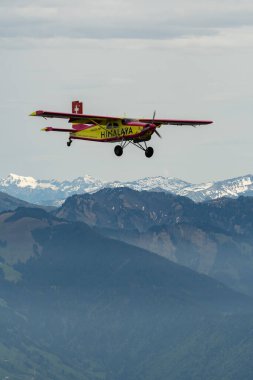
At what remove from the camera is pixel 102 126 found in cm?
18275

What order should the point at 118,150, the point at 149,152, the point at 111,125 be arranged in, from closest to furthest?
1. the point at 149,152
2. the point at 118,150
3. the point at 111,125

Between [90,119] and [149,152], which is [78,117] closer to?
[90,119]

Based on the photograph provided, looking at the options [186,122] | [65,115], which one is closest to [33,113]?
[65,115]

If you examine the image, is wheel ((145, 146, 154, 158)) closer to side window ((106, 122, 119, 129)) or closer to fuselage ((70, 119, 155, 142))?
fuselage ((70, 119, 155, 142))

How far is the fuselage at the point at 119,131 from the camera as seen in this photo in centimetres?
17775

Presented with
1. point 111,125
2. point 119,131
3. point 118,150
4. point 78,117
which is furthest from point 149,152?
point 78,117

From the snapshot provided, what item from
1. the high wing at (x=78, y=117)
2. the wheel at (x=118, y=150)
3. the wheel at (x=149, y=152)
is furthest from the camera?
the high wing at (x=78, y=117)

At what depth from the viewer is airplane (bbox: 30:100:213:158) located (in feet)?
582

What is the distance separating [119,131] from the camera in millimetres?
179625

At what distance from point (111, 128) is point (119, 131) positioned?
2205 mm

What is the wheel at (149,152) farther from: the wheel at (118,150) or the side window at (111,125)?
the side window at (111,125)

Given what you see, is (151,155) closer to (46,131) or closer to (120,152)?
(120,152)

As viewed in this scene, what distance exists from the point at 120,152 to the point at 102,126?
39.7 feet

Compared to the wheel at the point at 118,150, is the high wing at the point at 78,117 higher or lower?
higher
